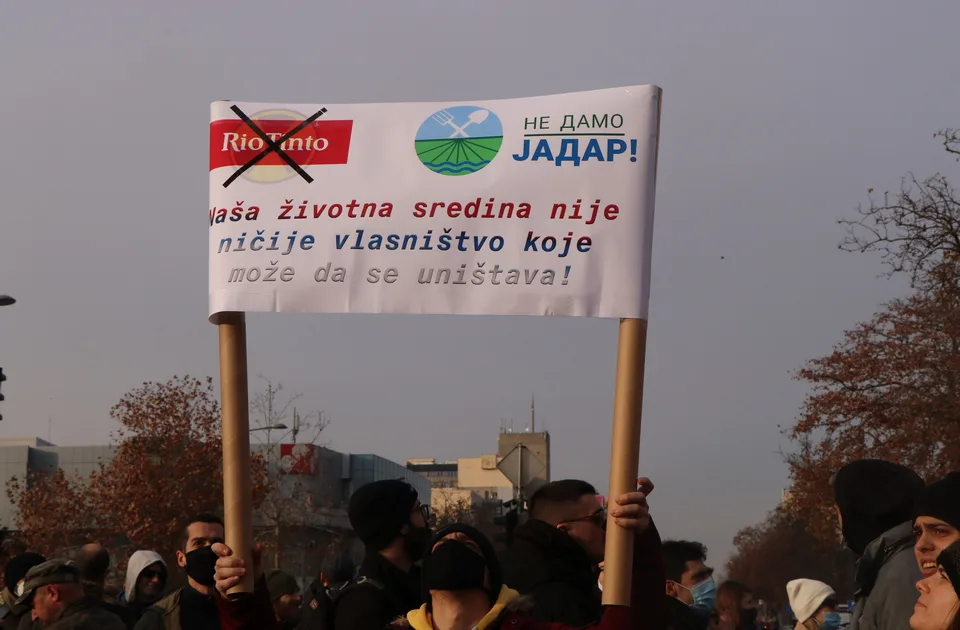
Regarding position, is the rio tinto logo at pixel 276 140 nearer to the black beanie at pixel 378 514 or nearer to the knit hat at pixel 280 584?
the black beanie at pixel 378 514

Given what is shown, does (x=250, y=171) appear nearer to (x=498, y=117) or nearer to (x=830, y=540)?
(x=498, y=117)

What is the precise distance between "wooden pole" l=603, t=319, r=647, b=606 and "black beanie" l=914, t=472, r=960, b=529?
119 cm

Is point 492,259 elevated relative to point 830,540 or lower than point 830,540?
elevated

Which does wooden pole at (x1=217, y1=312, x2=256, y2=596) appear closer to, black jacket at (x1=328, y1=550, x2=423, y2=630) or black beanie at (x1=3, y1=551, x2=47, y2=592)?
black jacket at (x1=328, y1=550, x2=423, y2=630)

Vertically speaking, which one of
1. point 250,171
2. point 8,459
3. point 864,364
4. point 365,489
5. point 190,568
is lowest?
point 8,459

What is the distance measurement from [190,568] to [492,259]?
226 centimetres

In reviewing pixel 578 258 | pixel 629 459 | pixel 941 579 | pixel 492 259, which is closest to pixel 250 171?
pixel 492 259

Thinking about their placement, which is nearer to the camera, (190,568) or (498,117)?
(498,117)

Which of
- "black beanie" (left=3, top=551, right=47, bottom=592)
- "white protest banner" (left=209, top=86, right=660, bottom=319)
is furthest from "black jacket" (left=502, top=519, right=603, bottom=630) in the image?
"black beanie" (left=3, top=551, right=47, bottom=592)

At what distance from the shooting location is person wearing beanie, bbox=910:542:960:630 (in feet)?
11.0

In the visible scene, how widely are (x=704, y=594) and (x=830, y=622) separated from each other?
180cm

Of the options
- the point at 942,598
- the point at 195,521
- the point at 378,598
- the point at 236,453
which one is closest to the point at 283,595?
the point at 195,521

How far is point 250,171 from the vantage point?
5082mm


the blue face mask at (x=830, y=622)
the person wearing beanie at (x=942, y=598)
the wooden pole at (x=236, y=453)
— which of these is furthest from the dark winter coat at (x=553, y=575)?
the blue face mask at (x=830, y=622)
